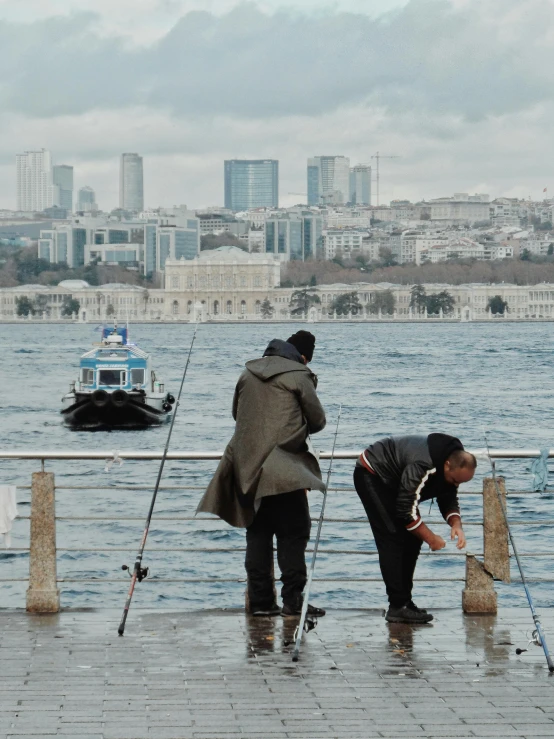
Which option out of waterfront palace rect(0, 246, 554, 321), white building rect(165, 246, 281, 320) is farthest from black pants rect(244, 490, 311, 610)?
white building rect(165, 246, 281, 320)

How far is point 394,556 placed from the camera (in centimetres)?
520

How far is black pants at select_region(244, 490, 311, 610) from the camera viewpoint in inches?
206

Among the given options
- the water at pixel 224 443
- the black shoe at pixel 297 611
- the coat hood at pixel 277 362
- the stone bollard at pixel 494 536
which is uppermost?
the coat hood at pixel 277 362

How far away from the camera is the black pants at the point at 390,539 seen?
5.12m

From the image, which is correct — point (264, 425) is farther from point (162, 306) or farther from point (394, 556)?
point (162, 306)

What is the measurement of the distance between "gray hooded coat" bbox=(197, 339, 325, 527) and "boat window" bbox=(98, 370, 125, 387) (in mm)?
25944

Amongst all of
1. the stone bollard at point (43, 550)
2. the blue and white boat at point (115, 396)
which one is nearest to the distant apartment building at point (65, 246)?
the blue and white boat at point (115, 396)

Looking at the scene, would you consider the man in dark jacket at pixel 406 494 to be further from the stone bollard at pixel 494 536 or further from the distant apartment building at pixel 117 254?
the distant apartment building at pixel 117 254

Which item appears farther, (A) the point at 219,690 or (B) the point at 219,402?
(B) the point at 219,402

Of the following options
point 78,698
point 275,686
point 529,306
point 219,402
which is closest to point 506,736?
point 275,686

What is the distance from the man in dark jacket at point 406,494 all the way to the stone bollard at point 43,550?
3.89 ft

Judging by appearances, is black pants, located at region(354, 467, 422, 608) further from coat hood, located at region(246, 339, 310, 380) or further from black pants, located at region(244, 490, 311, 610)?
coat hood, located at region(246, 339, 310, 380)

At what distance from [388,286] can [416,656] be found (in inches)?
5650

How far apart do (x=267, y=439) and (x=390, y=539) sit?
1.82ft
